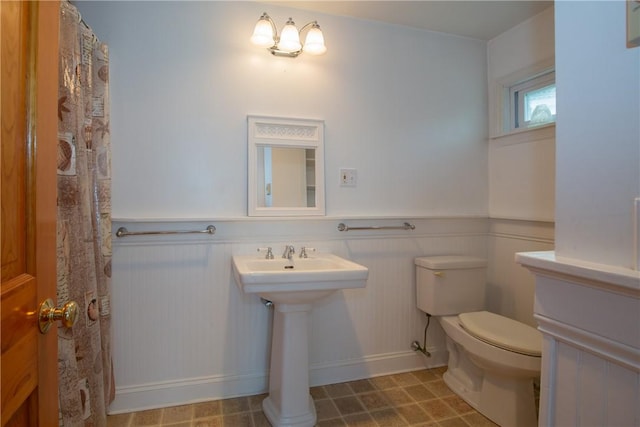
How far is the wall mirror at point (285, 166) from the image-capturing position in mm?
1909

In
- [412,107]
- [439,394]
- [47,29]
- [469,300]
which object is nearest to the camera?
[47,29]

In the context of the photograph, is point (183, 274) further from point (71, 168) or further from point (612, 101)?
point (612, 101)

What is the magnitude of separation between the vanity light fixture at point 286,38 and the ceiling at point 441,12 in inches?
7.1

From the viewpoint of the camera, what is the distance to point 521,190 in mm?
2152

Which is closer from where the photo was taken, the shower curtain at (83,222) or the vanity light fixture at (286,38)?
the shower curtain at (83,222)

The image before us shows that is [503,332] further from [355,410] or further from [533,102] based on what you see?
[533,102]

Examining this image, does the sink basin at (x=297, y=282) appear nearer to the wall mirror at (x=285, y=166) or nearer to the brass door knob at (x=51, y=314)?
the wall mirror at (x=285, y=166)

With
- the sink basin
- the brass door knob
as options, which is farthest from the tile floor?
the brass door knob

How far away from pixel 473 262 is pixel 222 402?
1.63m

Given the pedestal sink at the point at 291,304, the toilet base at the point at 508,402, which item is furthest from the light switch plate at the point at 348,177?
the toilet base at the point at 508,402

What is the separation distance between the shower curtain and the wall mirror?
698mm

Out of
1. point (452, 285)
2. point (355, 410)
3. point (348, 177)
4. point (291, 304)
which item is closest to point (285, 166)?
point (348, 177)

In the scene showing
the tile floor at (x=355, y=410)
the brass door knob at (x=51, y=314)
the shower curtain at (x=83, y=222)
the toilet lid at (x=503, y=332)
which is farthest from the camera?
the tile floor at (x=355, y=410)

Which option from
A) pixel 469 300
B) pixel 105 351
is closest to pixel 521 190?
pixel 469 300
